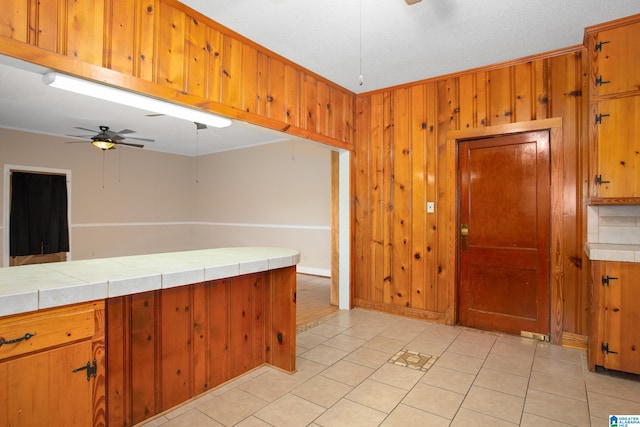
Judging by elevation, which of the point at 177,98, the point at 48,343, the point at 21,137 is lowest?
the point at 48,343

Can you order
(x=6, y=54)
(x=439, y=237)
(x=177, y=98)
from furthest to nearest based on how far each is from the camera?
1. (x=439, y=237)
2. (x=177, y=98)
3. (x=6, y=54)

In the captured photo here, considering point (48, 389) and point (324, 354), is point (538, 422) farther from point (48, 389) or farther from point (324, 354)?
point (48, 389)

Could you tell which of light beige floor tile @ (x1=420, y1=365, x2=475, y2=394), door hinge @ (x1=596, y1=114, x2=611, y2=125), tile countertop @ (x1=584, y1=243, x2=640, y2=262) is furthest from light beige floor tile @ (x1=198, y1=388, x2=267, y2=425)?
door hinge @ (x1=596, y1=114, x2=611, y2=125)

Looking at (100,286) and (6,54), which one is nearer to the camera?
(100,286)

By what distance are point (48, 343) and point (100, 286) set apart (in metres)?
0.28

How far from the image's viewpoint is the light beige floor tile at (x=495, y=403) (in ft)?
6.53

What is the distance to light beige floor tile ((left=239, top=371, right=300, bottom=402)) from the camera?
2217 mm

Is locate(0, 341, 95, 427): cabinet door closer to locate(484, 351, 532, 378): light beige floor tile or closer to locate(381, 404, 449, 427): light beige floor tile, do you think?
locate(381, 404, 449, 427): light beige floor tile

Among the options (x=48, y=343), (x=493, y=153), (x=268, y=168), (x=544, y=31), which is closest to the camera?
(x=48, y=343)

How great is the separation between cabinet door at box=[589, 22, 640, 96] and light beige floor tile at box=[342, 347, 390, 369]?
2696 mm

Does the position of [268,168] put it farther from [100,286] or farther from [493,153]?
[100,286]

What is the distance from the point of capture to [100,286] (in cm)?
153

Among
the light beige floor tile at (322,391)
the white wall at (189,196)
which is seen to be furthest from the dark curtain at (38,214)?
the light beige floor tile at (322,391)

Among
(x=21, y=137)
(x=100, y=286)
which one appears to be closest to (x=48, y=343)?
(x=100, y=286)
